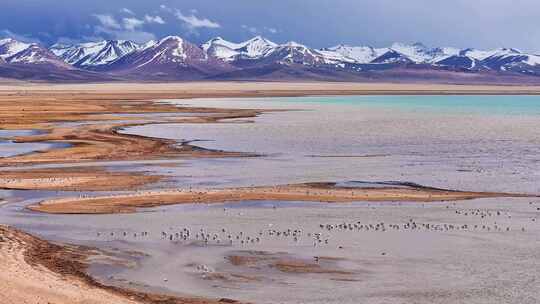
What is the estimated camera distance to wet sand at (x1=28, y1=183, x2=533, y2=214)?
31453mm

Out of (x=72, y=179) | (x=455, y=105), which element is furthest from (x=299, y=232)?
(x=455, y=105)

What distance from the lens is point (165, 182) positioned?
1503 inches

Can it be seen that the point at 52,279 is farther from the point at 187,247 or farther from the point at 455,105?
the point at 455,105

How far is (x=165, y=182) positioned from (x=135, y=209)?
7288 mm

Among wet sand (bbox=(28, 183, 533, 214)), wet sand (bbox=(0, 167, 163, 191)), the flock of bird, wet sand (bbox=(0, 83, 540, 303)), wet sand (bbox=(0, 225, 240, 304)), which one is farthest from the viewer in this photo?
wet sand (bbox=(0, 167, 163, 191))

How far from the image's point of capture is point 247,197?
33531 mm

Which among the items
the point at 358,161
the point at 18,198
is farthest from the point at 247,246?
the point at 358,161

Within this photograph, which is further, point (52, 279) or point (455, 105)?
point (455, 105)

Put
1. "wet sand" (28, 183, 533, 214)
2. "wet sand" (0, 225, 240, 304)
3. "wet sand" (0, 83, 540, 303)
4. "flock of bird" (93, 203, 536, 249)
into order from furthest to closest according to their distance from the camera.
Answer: "wet sand" (28, 183, 533, 214), "flock of bird" (93, 203, 536, 249), "wet sand" (0, 83, 540, 303), "wet sand" (0, 225, 240, 304)

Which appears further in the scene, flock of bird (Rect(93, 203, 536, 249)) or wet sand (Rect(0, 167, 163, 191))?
wet sand (Rect(0, 167, 163, 191))

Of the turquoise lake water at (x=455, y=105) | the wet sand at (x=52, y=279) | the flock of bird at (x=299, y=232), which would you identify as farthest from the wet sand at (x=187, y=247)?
the turquoise lake water at (x=455, y=105)

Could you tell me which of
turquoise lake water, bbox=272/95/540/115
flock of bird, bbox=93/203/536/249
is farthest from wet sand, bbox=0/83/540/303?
turquoise lake water, bbox=272/95/540/115

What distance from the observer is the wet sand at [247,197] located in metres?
31.5

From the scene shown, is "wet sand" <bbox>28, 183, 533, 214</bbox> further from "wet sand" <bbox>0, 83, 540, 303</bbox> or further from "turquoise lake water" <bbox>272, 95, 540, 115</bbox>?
"turquoise lake water" <bbox>272, 95, 540, 115</bbox>
